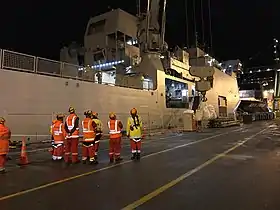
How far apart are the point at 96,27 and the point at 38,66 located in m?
22.2

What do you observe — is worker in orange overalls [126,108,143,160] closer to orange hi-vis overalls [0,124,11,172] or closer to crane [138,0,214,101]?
orange hi-vis overalls [0,124,11,172]

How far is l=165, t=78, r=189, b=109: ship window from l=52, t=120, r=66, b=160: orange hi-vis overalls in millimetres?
24169

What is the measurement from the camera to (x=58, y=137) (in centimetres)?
1149

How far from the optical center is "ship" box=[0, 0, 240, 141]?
719 inches

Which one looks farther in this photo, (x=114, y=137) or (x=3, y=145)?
(x=114, y=137)

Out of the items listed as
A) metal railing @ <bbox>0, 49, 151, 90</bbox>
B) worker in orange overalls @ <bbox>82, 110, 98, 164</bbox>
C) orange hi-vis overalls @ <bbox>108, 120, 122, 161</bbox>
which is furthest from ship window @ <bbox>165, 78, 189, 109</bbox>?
worker in orange overalls @ <bbox>82, 110, 98, 164</bbox>

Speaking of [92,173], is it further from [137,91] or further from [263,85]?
[263,85]

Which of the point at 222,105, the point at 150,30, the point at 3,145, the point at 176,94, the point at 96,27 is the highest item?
the point at 96,27

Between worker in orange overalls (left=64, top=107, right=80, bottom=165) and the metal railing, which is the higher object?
the metal railing

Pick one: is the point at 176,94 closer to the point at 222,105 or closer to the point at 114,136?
the point at 222,105

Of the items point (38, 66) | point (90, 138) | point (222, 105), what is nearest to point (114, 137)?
point (90, 138)

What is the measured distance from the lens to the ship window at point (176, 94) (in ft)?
119

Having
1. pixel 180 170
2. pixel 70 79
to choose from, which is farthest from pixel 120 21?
pixel 180 170

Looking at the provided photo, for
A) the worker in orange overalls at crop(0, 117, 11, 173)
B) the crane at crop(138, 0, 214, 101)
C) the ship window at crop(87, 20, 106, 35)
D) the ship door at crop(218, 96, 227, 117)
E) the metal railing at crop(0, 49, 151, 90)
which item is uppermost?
the ship window at crop(87, 20, 106, 35)
